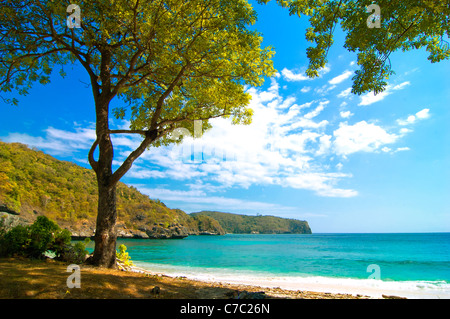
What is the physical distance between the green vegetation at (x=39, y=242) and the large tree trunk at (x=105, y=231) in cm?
84

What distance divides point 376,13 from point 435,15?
1.06 m

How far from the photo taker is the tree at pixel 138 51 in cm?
680

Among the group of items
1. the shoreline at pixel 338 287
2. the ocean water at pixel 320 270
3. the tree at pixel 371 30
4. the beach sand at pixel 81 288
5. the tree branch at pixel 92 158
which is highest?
the tree at pixel 371 30

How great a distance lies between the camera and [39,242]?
7.46 metres

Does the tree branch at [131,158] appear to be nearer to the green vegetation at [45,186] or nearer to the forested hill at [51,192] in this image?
the forested hill at [51,192]

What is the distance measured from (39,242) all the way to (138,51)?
6.89 meters

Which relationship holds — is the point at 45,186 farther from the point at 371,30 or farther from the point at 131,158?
the point at 371,30

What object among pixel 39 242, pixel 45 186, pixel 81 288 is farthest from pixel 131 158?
pixel 45 186

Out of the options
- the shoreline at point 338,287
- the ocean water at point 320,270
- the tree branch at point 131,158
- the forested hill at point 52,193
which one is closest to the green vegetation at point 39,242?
the tree branch at point 131,158

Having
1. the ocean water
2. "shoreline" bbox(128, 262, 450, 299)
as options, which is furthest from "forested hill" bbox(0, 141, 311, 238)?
"shoreline" bbox(128, 262, 450, 299)

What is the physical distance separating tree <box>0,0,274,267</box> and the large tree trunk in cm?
3

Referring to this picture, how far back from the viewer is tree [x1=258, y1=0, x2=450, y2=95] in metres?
4.95

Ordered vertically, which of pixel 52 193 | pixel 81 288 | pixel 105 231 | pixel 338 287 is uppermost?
pixel 52 193
